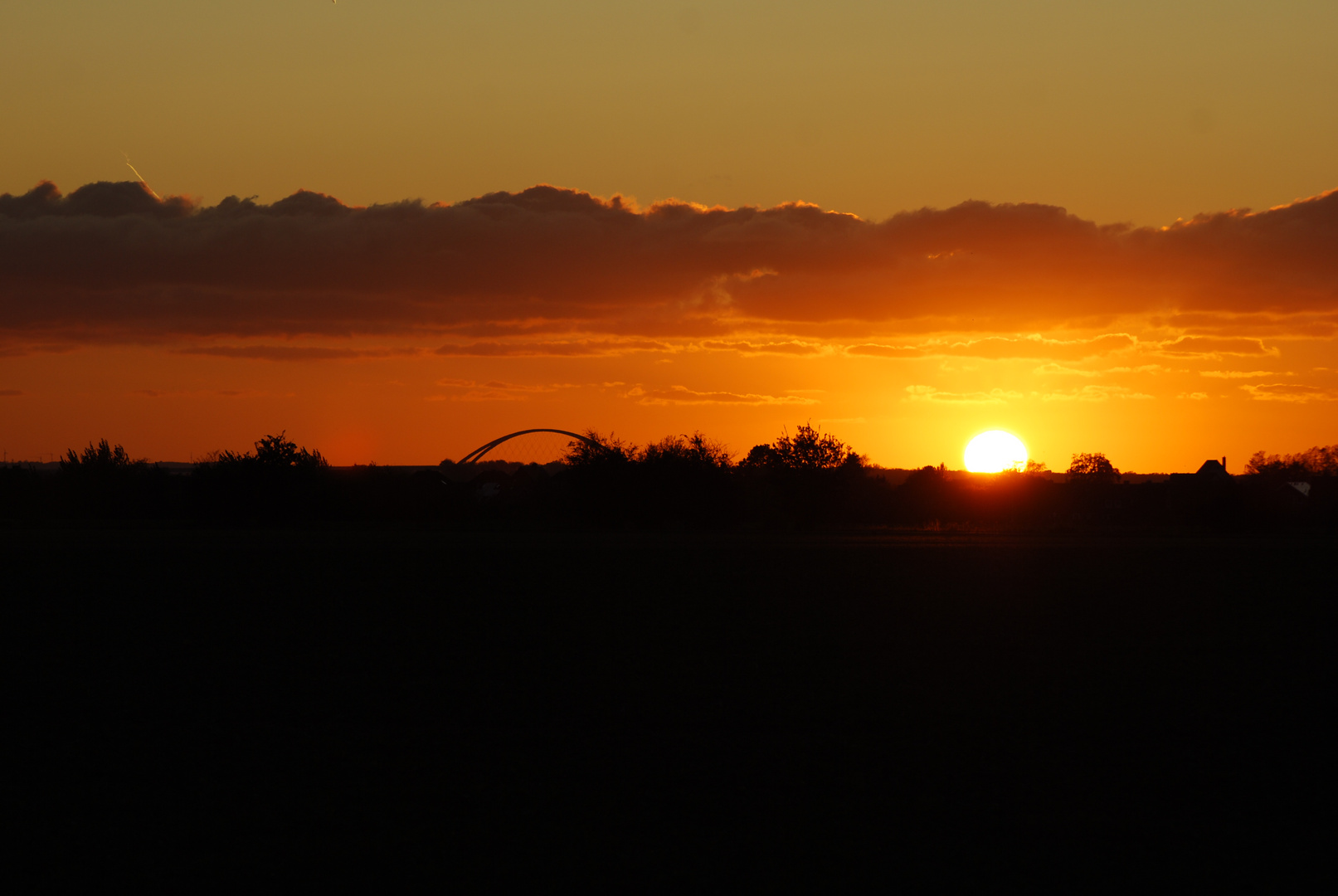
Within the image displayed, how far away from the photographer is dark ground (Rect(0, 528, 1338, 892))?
8.48 metres

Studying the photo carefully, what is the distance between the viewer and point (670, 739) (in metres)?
11.8

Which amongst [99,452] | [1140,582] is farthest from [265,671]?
[99,452]

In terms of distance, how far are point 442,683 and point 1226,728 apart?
28.8 ft

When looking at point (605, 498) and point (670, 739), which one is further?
point (605, 498)

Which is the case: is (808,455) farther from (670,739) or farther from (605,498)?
(670,739)

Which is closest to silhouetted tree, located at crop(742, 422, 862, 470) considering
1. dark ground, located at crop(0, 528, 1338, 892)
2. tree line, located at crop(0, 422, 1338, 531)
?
tree line, located at crop(0, 422, 1338, 531)

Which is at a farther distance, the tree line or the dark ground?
the tree line

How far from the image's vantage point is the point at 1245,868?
8297mm

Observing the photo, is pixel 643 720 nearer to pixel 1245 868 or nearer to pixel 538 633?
pixel 1245 868

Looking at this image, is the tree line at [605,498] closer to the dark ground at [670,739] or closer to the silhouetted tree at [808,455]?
the silhouetted tree at [808,455]

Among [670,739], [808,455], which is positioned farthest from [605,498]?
[670,739]

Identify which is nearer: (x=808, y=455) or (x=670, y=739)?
(x=670, y=739)

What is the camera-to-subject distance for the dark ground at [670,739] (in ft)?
27.8

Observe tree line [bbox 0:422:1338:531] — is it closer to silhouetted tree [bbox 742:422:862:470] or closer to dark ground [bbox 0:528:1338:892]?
silhouetted tree [bbox 742:422:862:470]
